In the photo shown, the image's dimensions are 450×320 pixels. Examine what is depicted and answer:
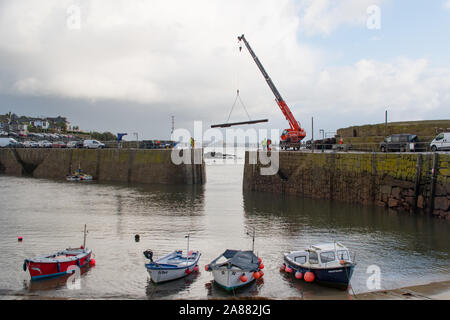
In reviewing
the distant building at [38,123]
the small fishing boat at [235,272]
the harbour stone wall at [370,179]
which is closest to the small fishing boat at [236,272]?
the small fishing boat at [235,272]

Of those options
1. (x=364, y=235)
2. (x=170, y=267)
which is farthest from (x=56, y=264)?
(x=364, y=235)

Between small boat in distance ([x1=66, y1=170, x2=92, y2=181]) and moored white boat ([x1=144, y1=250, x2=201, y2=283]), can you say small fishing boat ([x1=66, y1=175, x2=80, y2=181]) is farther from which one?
moored white boat ([x1=144, y1=250, x2=201, y2=283])

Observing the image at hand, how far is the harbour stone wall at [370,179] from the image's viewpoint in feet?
88.9

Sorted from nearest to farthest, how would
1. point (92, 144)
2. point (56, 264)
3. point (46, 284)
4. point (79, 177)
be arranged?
point (46, 284) → point (56, 264) → point (79, 177) → point (92, 144)

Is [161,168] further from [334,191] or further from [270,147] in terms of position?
[334,191]

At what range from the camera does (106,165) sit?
2355 inches

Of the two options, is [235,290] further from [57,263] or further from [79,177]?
[79,177]

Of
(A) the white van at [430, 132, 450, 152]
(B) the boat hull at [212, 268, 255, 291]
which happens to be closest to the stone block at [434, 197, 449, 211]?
(A) the white van at [430, 132, 450, 152]

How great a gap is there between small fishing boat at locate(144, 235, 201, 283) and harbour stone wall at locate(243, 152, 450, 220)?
18861 millimetres

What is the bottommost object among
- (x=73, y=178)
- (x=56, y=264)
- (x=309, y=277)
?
(x=309, y=277)

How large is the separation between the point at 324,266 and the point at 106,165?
163 ft
